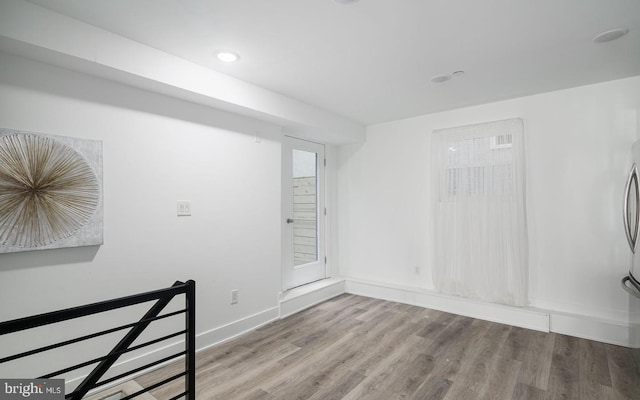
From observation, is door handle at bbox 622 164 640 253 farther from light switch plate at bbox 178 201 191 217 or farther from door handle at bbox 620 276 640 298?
light switch plate at bbox 178 201 191 217

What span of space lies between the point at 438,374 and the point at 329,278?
2.53 meters

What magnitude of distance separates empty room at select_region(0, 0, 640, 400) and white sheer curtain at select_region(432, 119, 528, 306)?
0.02 meters

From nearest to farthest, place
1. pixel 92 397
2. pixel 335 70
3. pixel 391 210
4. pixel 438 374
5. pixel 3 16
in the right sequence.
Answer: pixel 3 16
pixel 92 397
pixel 438 374
pixel 335 70
pixel 391 210

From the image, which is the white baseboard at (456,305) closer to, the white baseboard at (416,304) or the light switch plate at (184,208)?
the white baseboard at (416,304)

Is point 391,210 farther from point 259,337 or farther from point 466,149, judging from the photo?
point 259,337

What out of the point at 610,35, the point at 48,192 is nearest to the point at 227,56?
the point at 48,192

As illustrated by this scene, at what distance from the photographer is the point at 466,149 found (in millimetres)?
3803

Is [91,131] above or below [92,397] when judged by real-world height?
above

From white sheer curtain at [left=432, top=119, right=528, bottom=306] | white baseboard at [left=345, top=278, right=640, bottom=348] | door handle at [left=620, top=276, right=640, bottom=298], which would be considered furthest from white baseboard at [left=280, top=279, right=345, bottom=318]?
door handle at [left=620, top=276, right=640, bottom=298]

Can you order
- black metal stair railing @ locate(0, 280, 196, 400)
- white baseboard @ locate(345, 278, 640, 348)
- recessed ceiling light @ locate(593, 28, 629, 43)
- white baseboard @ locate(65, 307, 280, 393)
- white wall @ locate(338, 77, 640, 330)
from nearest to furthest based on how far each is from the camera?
black metal stair railing @ locate(0, 280, 196, 400)
recessed ceiling light @ locate(593, 28, 629, 43)
white baseboard @ locate(65, 307, 280, 393)
white baseboard @ locate(345, 278, 640, 348)
white wall @ locate(338, 77, 640, 330)

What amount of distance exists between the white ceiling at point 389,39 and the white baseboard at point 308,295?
242cm

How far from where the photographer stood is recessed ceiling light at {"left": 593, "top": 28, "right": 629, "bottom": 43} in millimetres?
2150

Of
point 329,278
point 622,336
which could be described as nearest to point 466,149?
point 622,336

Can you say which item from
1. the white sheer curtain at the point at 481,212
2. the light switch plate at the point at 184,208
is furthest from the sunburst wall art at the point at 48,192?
the white sheer curtain at the point at 481,212
